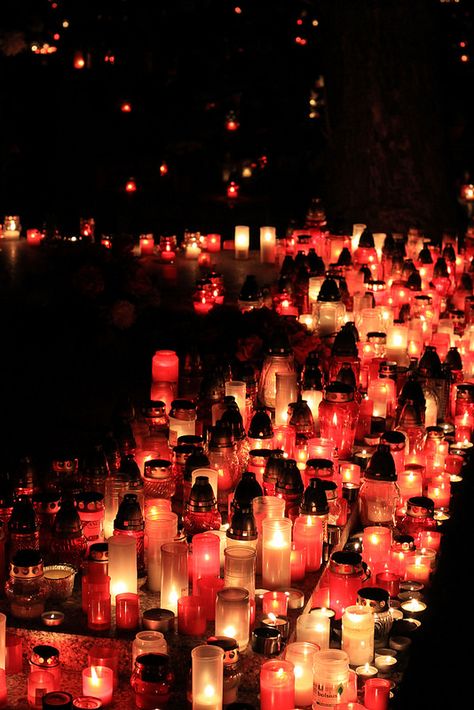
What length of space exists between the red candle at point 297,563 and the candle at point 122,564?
451 millimetres

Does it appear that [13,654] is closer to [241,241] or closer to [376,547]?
[376,547]

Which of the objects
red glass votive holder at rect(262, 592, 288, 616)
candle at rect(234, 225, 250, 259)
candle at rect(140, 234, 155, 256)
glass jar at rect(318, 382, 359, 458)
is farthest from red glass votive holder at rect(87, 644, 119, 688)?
candle at rect(234, 225, 250, 259)

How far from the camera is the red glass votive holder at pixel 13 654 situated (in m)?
2.94

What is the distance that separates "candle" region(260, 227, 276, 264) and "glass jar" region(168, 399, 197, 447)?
2.98 m

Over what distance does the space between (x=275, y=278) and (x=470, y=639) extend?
3156mm

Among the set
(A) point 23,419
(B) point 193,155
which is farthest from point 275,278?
(B) point 193,155

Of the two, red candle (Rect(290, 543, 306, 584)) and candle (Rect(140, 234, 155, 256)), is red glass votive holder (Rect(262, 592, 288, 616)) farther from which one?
candle (Rect(140, 234, 155, 256))

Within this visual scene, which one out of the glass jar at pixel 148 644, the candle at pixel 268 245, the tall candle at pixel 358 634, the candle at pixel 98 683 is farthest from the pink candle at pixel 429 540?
the candle at pixel 268 245

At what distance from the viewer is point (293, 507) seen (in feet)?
11.8

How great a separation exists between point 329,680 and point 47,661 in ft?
2.09

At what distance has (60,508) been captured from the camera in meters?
3.32

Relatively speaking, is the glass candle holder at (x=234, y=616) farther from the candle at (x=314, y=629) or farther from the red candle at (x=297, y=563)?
the red candle at (x=297, y=563)

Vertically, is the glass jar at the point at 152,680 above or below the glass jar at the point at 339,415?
below

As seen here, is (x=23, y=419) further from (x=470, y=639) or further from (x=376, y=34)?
(x=376, y=34)
